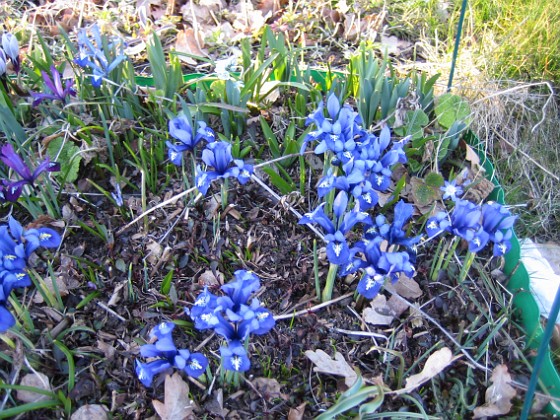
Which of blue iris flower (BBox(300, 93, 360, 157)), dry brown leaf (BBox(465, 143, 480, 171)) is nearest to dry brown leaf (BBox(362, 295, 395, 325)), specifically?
blue iris flower (BBox(300, 93, 360, 157))

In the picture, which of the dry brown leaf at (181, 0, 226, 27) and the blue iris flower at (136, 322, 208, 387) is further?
the dry brown leaf at (181, 0, 226, 27)

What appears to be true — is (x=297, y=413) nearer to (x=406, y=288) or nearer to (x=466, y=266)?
(x=406, y=288)

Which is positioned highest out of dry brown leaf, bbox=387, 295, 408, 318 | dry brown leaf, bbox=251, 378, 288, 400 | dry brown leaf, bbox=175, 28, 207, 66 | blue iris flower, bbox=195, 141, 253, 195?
dry brown leaf, bbox=175, 28, 207, 66

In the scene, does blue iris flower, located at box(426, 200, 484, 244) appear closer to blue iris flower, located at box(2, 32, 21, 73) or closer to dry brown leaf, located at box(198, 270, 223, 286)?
dry brown leaf, located at box(198, 270, 223, 286)

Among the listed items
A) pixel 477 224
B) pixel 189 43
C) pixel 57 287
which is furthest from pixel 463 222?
pixel 189 43

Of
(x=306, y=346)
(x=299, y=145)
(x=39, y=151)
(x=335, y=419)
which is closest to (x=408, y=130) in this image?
(x=299, y=145)

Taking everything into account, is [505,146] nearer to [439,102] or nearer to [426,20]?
[439,102]
